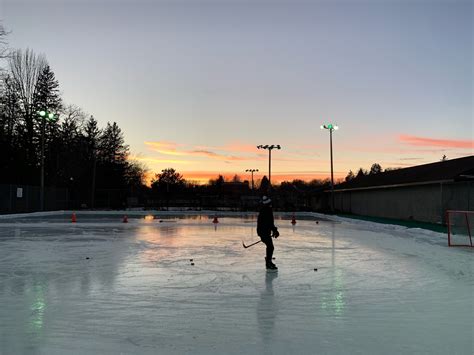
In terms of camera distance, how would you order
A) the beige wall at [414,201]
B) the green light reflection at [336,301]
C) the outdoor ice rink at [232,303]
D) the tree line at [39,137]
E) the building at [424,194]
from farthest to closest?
the tree line at [39,137]
the building at [424,194]
the beige wall at [414,201]
the green light reflection at [336,301]
the outdoor ice rink at [232,303]

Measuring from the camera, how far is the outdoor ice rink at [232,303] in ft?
15.3

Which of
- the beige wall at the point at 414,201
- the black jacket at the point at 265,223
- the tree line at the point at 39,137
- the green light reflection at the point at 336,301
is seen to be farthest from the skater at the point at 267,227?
the tree line at the point at 39,137

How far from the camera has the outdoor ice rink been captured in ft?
15.3

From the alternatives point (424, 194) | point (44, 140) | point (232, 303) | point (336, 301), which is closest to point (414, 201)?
point (424, 194)

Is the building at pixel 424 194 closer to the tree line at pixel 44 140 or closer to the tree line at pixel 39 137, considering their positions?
the tree line at pixel 44 140

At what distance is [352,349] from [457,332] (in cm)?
155

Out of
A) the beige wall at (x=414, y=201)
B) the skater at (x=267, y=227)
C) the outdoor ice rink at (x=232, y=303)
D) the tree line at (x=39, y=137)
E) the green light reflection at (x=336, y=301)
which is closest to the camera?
the outdoor ice rink at (x=232, y=303)

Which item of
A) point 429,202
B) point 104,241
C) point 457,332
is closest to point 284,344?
point 457,332

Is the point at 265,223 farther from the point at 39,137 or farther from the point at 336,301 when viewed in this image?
the point at 39,137

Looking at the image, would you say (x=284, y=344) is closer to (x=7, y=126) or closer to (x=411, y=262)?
(x=411, y=262)

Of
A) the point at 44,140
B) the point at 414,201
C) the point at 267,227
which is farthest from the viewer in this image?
the point at 44,140

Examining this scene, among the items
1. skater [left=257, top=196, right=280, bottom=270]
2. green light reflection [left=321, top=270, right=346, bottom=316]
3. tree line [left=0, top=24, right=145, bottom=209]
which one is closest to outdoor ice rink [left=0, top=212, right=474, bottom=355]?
green light reflection [left=321, top=270, right=346, bottom=316]

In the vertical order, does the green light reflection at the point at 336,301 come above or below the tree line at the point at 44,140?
below

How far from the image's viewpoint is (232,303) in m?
6.42
